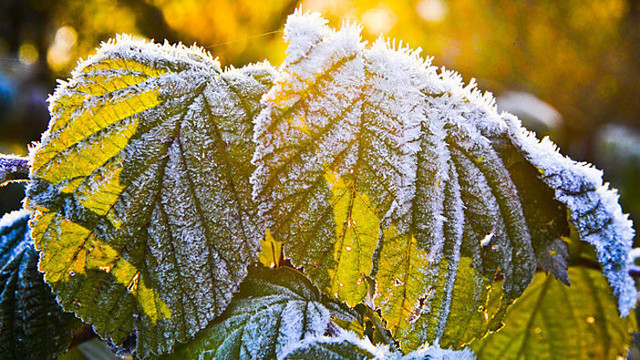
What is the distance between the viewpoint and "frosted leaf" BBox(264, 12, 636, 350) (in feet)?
1.83

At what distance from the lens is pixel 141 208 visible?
0.58 m

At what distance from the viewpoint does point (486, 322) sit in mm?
625

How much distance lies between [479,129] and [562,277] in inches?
9.6

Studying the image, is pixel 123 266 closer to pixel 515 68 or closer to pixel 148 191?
pixel 148 191

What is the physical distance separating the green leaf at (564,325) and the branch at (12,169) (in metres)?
0.81

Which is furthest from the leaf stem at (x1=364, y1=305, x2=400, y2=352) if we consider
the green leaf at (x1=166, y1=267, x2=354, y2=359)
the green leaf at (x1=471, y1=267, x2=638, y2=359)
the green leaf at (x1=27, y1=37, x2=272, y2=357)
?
the green leaf at (x1=471, y1=267, x2=638, y2=359)

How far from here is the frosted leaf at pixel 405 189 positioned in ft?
1.83

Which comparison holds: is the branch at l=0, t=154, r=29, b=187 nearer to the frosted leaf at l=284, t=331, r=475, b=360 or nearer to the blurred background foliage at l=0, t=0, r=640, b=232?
the frosted leaf at l=284, t=331, r=475, b=360

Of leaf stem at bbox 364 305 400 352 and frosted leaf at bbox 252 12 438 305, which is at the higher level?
frosted leaf at bbox 252 12 438 305

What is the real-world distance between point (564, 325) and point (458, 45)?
5303mm

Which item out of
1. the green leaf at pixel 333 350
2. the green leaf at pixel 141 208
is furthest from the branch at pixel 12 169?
the green leaf at pixel 333 350

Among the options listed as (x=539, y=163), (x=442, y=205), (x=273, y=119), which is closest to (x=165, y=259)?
(x=273, y=119)

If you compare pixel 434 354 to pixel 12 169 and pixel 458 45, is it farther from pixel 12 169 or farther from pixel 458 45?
pixel 458 45

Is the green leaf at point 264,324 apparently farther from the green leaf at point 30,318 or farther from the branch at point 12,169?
the branch at point 12,169
